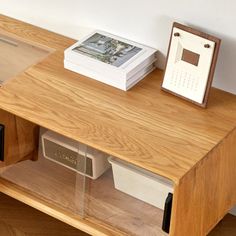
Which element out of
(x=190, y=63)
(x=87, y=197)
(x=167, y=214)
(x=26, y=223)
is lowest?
(x=26, y=223)

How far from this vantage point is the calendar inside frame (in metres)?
1.86

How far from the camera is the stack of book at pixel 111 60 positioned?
1.97 metres

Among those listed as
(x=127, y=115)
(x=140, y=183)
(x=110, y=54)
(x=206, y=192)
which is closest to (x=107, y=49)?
(x=110, y=54)

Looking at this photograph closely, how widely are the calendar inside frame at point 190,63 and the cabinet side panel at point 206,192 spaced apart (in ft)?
0.45

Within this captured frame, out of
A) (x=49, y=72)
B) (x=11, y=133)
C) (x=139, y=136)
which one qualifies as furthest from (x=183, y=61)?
(x=11, y=133)

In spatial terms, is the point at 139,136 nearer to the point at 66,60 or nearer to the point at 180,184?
the point at 180,184

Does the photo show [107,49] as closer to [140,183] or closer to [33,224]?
[140,183]

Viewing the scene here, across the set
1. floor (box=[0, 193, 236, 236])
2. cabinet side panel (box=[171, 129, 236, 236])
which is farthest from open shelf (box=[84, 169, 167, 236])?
floor (box=[0, 193, 236, 236])

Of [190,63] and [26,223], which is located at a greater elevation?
[190,63]

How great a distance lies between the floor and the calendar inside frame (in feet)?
1.46

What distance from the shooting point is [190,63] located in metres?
1.91

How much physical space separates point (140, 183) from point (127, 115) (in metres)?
0.17

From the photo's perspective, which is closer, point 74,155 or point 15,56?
point 74,155

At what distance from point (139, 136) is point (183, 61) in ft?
0.77
